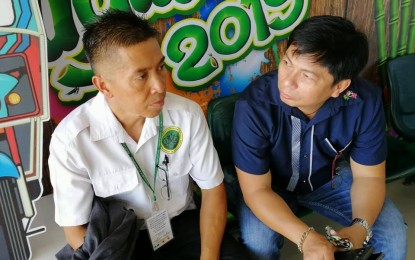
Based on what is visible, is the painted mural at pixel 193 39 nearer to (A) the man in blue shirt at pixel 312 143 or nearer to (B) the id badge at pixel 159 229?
(A) the man in blue shirt at pixel 312 143

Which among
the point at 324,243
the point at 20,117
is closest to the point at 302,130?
the point at 324,243

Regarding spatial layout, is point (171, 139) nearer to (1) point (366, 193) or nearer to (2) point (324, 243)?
(2) point (324, 243)

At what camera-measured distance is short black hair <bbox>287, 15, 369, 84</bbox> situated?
4.60 feet

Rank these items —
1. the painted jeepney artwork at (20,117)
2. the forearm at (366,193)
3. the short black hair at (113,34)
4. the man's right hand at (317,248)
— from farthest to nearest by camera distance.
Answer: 1. the forearm at (366,193)
2. the painted jeepney artwork at (20,117)
3. the man's right hand at (317,248)
4. the short black hair at (113,34)

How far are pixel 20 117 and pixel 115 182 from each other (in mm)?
477

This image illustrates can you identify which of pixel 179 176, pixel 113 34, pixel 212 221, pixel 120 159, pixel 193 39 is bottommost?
pixel 212 221

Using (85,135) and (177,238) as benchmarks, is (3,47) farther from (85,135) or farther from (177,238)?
(177,238)

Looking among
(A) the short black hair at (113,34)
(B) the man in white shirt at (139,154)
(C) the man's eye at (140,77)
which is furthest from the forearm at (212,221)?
(A) the short black hair at (113,34)

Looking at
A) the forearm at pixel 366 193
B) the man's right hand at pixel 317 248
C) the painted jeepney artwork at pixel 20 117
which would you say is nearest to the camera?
the man's right hand at pixel 317 248

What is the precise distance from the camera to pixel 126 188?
148cm

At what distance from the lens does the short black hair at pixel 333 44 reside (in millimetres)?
1403

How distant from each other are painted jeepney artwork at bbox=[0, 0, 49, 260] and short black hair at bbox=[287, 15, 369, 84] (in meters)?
0.97

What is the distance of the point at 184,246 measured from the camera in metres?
1.59

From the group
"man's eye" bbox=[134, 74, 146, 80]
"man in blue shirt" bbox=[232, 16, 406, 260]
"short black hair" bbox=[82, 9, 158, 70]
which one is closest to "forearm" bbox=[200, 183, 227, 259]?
"man in blue shirt" bbox=[232, 16, 406, 260]
